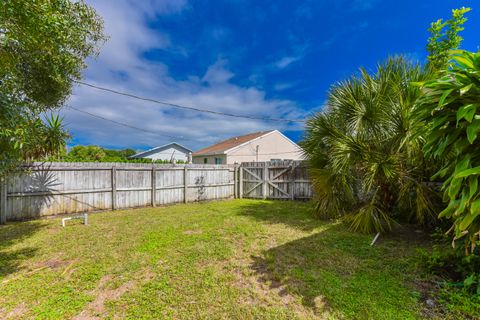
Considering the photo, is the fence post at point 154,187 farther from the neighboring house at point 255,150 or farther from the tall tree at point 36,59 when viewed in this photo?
the neighboring house at point 255,150

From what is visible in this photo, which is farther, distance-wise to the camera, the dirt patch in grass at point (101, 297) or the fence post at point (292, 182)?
the fence post at point (292, 182)

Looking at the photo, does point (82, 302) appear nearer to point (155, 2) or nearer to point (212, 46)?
point (155, 2)

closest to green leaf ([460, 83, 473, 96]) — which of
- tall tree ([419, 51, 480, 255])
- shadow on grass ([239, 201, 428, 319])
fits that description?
tall tree ([419, 51, 480, 255])

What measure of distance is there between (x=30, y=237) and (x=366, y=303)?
6442mm

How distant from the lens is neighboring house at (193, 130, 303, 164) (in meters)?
18.5

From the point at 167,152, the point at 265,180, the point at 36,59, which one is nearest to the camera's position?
the point at 36,59

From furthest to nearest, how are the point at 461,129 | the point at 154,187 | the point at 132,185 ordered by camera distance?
the point at 154,187, the point at 132,185, the point at 461,129


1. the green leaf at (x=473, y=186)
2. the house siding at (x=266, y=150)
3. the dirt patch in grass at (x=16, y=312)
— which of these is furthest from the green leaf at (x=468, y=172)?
the house siding at (x=266, y=150)

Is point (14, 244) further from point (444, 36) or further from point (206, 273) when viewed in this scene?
point (444, 36)

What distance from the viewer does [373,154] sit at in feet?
15.8

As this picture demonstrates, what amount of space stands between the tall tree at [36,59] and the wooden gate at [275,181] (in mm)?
7614

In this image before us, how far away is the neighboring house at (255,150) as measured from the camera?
1848 cm

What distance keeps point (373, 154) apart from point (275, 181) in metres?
5.58

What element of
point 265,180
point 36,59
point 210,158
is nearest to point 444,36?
point 265,180
